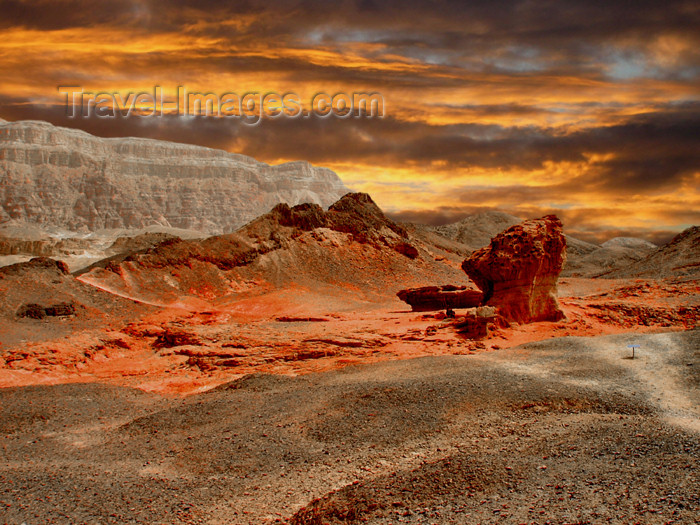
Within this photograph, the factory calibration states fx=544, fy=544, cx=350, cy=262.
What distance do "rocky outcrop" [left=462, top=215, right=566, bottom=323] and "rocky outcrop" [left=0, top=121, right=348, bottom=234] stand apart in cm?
10618

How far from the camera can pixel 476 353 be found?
15148 millimetres

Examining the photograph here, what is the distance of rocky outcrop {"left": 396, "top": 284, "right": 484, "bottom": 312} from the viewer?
24.7 m

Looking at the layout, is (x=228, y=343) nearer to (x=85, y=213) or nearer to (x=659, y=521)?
(x=659, y=521)

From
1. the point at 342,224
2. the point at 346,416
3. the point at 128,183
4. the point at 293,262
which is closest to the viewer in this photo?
the point at 346,416

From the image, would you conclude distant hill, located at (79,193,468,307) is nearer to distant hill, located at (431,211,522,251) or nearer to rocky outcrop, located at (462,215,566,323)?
rocky outcrop, located at (462,215,566,323)

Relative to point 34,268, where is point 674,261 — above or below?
below

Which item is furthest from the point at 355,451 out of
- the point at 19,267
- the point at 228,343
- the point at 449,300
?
the point at 19,267

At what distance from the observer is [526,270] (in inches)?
720

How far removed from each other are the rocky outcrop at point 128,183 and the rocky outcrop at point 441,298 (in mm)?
98438

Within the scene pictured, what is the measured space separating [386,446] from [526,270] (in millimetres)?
10940

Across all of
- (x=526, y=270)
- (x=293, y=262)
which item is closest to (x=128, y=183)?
(x=293, y=262)

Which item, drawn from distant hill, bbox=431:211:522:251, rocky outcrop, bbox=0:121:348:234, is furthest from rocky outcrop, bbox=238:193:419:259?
rocky outcrop, bbox=0:121:348:234

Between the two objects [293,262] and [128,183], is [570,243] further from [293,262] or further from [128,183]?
[128,183]

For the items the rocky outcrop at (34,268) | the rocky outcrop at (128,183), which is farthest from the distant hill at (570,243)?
the rocky outcrop at (128,183)
